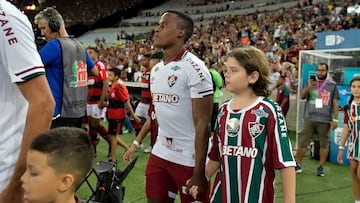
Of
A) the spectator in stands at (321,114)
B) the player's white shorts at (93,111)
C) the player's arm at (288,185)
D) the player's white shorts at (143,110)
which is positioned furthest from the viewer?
the player's white shorts at (143,110)

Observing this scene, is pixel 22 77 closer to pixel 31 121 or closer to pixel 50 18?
pixel 31 121

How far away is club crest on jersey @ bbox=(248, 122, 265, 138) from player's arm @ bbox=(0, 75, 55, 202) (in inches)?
44.2

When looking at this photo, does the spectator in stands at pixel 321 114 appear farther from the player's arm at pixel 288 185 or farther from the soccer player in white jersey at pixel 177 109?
the player's arm at pixel 288 185

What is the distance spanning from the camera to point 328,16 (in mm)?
19094

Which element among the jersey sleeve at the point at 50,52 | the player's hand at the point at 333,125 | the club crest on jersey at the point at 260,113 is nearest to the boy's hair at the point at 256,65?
the club crest on jersey at the point at 260,113

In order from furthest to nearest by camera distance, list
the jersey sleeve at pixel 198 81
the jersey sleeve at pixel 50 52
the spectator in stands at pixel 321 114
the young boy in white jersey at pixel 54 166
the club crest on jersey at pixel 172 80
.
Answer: the spectator in stands at pixel 321 114, the jersey sleeve at pixel 50 52, the club crest on jersey at pixel 172 80, the jersey sleeve at pixel 198 81, the young boy in white jersey at pixel 54 166

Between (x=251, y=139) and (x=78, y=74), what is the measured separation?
7.93 feet

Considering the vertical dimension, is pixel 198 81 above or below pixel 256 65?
below

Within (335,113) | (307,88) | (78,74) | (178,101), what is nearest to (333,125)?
(335,113)

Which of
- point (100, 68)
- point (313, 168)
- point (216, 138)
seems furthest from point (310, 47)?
point (216, 138)

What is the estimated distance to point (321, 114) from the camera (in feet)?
22.6

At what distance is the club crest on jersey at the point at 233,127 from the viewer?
8.34 feet

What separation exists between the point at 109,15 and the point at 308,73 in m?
28.7

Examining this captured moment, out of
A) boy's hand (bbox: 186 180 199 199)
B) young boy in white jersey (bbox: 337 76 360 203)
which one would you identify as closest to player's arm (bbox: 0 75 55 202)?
boy's hand (bbox: 186 180 199 199)
